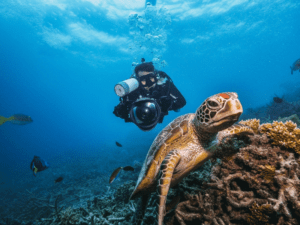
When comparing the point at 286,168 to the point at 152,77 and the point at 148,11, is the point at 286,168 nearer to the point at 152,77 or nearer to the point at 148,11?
the point at 152,77

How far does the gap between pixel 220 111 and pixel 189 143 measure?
0.74 metres

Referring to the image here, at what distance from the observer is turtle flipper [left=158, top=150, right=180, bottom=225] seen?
1.51 meters

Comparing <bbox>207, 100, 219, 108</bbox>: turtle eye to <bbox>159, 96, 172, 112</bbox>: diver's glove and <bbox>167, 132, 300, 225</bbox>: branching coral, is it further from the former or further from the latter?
<bbox>159, 96, 172, 112</bbox>: diver's glove

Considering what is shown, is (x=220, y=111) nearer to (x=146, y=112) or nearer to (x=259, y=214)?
(x=259, y=214)

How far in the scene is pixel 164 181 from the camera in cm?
161

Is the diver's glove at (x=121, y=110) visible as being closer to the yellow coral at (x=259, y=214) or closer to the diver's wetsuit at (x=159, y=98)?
the diver's wetsuit at (x=159, y=98)

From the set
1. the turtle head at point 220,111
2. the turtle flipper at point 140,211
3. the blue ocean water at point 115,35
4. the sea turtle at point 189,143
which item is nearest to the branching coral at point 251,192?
the sea turtle at point 189,143

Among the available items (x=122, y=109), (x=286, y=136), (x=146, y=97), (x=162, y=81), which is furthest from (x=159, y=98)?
(x=286, y=136)

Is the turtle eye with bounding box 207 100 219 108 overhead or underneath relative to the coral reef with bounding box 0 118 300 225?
overhead

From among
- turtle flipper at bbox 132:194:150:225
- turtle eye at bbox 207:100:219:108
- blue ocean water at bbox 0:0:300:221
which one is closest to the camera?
turtle eye at bbox 207:100:219:108

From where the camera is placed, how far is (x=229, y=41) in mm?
27141

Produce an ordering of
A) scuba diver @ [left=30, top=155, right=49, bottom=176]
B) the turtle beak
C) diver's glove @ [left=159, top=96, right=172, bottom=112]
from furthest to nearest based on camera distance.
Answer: diver's glove @ [left=159, top=96, right=172, bottom=112] → scuba diver @ [left=30, top=155, right=49, bottom=176] → the turtle beak

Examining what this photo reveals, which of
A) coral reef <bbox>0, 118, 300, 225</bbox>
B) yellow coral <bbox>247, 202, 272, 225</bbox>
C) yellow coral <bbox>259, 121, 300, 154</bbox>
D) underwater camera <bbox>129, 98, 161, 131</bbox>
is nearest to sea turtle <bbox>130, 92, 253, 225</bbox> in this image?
coral reef <bbox>0, 118, 300, 225</bbox>

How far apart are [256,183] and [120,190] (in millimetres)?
3667
